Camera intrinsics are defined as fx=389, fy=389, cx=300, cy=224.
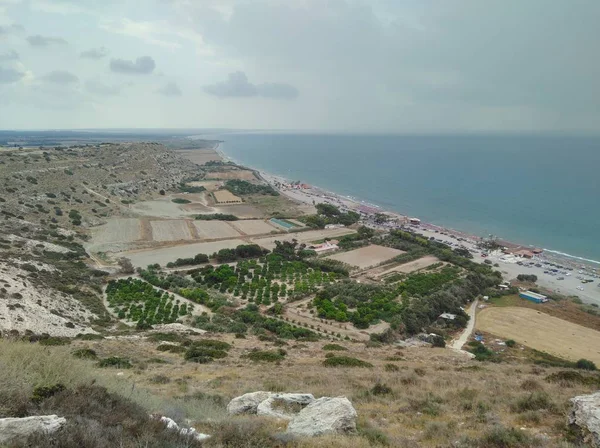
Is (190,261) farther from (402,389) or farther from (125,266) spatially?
(402,389)

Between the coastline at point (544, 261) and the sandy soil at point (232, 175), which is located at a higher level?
the sandy soil at point (232, 175)

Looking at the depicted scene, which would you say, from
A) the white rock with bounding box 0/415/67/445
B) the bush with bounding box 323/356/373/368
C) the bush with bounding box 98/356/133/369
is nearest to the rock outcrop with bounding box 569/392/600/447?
the white rock with bounding box 0/415/67/445

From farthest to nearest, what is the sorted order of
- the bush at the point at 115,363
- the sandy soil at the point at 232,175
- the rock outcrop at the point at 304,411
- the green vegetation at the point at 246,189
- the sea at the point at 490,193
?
1. the sandy soil at the point at 232,175
2. the green vegetation at the point at 246,189
3. the sea at the point at 490,193
4. the bush at the point at 115,363
5. the rock outcrop at the point at 304,411

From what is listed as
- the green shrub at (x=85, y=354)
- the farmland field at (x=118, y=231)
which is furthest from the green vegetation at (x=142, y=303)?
the farmland field at (x=118, y=231)

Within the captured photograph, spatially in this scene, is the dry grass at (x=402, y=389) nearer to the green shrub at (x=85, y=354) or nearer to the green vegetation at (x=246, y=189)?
the green shrub at (x=85, y=354)

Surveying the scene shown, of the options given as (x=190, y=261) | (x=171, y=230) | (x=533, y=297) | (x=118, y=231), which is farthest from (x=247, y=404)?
(x=171, y=230)

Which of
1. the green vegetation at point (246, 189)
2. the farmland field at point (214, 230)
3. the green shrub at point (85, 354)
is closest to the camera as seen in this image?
the green shrub at point (85, 354)
